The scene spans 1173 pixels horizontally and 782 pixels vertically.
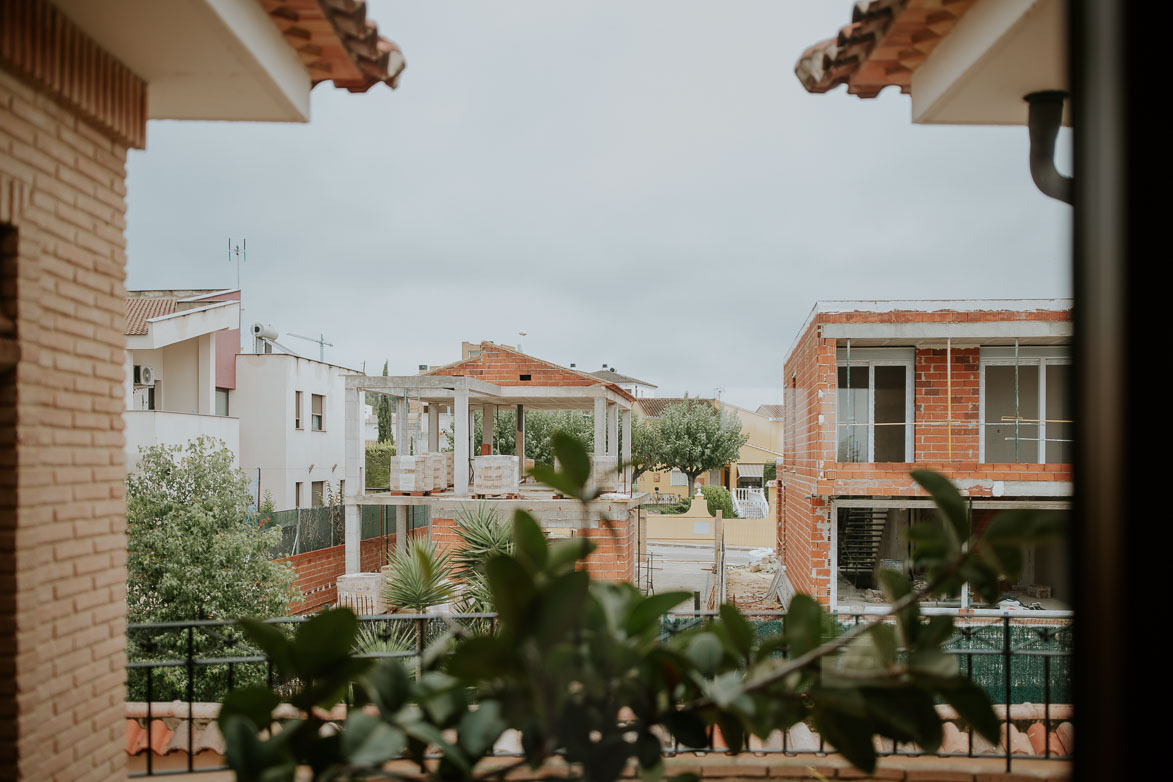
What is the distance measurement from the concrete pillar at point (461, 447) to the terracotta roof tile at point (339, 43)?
27.5 feet

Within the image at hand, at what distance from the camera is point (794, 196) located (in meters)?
53.1

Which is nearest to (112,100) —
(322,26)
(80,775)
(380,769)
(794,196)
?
(322,26)

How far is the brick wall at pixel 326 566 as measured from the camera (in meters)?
13.1

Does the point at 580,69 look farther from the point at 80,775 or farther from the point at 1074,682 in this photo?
the point at 1074,682

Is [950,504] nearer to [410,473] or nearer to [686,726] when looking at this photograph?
[686,726]

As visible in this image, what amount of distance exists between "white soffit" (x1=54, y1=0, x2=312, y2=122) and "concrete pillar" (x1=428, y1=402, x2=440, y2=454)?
1305 centimetres

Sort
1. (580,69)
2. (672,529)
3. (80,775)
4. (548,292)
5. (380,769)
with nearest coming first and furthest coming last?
(380,769)
(80,775)
(580,69)
(672,529)
(548,292)

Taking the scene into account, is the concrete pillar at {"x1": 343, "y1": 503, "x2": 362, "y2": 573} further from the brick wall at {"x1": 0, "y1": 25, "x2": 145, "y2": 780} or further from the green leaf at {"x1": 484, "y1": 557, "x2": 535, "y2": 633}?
the green leaf at {"x1": 484, "y1": 557, "x2": 535, "y2": 633}

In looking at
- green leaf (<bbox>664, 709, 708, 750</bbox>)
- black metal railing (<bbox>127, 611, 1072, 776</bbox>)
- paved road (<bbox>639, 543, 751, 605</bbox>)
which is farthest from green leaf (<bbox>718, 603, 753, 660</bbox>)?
paved road (<bbox>639, 543, 751, 605</bbox>)

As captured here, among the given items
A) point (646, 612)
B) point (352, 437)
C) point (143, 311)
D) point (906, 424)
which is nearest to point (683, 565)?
point (352, 437)

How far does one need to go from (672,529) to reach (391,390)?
17902mm

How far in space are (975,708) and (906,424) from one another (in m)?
9.62

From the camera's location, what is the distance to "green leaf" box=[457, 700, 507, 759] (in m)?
0.94

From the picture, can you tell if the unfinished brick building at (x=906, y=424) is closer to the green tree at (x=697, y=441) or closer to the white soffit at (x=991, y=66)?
the white soffit at (x=991, y=66)
